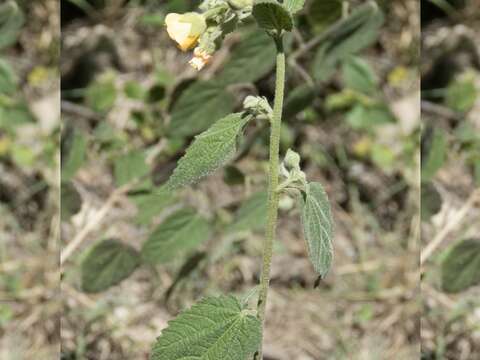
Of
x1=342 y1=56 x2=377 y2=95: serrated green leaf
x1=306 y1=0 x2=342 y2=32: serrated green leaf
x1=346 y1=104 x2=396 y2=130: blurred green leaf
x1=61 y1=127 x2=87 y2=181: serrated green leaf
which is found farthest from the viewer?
x1=346 y1=104 x2=396 y2=130: blurred green leaf

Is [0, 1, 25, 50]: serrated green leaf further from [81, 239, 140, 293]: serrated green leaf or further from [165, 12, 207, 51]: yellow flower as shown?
[165, 12, 207, 51]: yellow flower

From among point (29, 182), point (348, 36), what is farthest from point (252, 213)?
point (29, 182)

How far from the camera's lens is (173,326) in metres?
1.10

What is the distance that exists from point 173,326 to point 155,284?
48.8 inches

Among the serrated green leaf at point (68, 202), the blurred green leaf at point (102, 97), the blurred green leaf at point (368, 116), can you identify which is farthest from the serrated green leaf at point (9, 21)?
the blurred green leaf at point (368, 116)

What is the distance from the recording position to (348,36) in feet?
6.23

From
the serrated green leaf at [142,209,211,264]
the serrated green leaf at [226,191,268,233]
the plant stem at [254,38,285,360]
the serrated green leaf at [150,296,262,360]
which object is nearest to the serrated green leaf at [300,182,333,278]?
the plant stem at [254,38,285,360]

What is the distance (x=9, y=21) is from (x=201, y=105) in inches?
29.3

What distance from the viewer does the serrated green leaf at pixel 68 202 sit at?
2105mm

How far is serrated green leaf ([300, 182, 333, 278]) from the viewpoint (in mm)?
1017

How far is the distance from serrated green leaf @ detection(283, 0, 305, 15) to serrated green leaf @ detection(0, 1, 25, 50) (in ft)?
4.34

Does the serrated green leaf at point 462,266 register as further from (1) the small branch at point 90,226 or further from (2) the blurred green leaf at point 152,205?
(1) the small branch at point 90,226

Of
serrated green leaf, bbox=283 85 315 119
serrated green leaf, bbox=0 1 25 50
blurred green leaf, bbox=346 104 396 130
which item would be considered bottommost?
serrated green leaf, bbox=283 85 315 119

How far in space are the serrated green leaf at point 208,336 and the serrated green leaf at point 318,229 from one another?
0.52 feet
